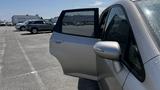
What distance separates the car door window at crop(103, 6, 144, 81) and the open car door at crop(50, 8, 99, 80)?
728mm

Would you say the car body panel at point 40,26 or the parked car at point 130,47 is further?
the car body panel at point 40,26

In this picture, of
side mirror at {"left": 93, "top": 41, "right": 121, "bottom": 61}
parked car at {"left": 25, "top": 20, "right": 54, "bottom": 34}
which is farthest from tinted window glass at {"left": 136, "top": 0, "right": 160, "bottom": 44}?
parked car at {"left": 25, "top": 20, "right": 54, "bottom": 34}

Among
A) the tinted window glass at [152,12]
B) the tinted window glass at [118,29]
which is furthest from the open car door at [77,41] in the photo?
the tinted window glass at [152,12]

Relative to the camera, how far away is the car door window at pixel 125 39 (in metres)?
2.44

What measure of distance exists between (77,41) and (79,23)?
1.94 feet

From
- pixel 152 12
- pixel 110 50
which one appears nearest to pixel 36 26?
pixel 152 12

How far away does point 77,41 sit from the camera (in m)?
4.66

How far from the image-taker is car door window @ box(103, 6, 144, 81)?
8.02 feet

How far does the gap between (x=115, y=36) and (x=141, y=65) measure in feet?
3.53

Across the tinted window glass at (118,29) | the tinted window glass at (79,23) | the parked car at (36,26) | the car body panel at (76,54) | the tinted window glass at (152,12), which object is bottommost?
the parked car at (36,26)

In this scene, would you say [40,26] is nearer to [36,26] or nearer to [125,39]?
[36,26]

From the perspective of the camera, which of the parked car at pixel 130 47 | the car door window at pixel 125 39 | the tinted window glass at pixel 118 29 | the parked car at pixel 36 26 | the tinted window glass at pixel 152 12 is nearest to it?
the parked car at pixel 130 47

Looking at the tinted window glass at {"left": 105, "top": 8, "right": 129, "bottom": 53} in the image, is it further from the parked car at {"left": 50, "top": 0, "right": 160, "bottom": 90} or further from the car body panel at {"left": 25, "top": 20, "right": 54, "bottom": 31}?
the car body panel at {"left": 25, "top": 20, "right": 54, "bottom": 31}

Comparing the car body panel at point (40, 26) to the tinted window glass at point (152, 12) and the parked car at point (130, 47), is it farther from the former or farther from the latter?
the tinted window glass at point (152, 12)
